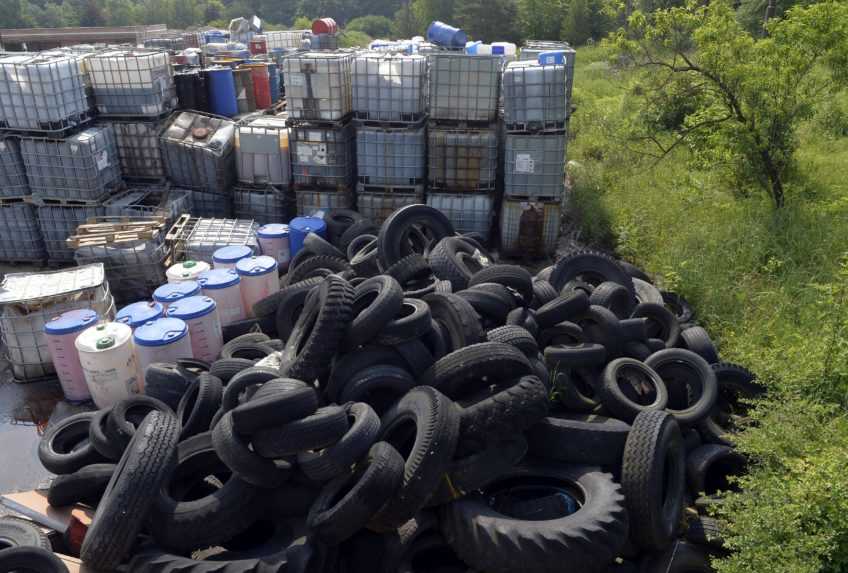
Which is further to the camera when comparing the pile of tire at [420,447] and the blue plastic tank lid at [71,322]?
the blue plastic tank lid at [71,322]

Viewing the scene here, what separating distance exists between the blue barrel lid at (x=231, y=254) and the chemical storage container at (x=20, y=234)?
322 cm

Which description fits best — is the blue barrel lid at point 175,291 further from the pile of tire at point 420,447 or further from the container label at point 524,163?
the container label at point 524,163

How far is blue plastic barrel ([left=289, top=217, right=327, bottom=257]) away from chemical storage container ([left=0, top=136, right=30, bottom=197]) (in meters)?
3.68

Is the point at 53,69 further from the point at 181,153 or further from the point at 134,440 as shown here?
the point at 134,440

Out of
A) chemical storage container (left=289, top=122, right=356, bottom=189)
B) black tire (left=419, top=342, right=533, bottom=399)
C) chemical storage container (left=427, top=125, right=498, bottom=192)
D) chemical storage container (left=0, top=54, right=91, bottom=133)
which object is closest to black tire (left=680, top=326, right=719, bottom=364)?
black tire (left=419, top=342, right=533, bottom=399)

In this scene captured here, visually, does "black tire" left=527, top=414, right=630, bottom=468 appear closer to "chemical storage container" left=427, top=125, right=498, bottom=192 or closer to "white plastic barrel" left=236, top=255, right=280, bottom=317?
"white plastic barrel" left=236, top=255, right=280, bottom=317

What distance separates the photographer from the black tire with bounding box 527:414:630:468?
161 inches

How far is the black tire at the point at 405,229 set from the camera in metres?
6.43

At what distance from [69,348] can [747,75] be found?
8.62 metres

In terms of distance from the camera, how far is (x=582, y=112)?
15234mm

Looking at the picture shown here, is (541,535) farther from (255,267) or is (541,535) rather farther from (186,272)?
(186,272)

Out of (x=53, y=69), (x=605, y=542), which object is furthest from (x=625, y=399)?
(x=53, y=69)

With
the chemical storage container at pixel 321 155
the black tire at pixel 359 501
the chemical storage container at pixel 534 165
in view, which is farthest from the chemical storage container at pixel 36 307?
the chemical storage container at pixel 534 165

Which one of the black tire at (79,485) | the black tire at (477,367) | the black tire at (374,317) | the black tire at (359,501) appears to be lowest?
the black tire at (79,485)
